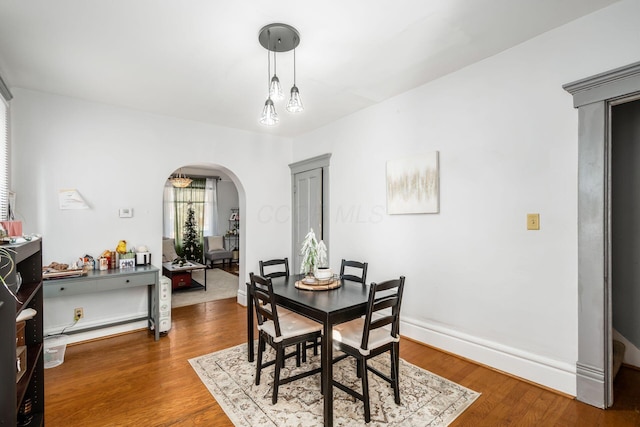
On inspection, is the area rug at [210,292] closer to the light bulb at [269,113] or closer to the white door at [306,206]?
the white door at [306,206]

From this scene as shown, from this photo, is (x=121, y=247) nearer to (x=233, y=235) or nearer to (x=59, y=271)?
(x=59, y=271)

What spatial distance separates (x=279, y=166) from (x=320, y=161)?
0.85 meters

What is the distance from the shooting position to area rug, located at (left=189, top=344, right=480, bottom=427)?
2041 millimetres

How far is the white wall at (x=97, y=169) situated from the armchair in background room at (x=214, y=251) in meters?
4.26

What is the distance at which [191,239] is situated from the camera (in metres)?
8.44

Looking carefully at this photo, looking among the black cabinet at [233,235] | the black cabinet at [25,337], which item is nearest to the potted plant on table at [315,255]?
the black cabinet at [25,337]

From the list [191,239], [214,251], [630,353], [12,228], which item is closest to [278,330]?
[12,228]

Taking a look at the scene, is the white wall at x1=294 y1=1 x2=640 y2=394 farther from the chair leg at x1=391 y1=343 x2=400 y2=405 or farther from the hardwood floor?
the chair leg at x1=391 y1=343 x2=400 y2=405

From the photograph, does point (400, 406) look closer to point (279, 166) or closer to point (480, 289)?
point (480, 289)

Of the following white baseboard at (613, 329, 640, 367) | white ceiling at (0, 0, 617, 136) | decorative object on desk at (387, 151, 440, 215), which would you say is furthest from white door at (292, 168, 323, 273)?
white baseboard at (613, 329, 640, 367)

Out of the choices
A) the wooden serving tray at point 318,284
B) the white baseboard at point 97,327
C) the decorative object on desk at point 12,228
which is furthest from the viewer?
the white baseboard at point 97,327

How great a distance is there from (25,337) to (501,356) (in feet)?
11.1

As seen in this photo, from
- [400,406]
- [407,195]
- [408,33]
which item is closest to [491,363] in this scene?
[400,406]

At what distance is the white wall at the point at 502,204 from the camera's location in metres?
2.24
